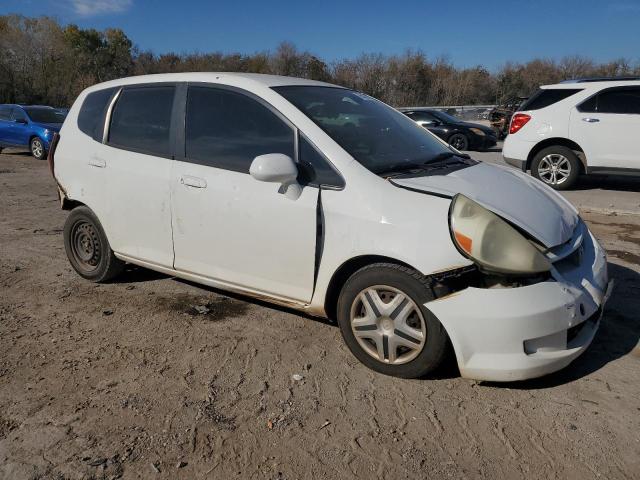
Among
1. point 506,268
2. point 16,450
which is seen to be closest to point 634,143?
point 506,268

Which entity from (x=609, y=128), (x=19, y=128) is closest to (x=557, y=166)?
(x=609, y=128)

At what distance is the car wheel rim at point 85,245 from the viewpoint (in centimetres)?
472

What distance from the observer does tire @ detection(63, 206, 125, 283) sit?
4.64m

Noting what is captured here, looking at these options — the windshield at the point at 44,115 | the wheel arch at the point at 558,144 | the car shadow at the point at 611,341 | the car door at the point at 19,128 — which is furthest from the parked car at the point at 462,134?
the car shadow at the point at 611,341

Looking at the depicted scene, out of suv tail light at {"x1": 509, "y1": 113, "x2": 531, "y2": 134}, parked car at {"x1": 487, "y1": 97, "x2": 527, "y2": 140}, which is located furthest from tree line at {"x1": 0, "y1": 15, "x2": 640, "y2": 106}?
suv tail light at {"x1": 509, "y1": 113, "x2": 531, "y2": 134}

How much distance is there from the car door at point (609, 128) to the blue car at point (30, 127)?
41.9 feet

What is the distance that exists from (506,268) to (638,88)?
25.0 feet

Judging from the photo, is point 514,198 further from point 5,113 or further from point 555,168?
point 5,113

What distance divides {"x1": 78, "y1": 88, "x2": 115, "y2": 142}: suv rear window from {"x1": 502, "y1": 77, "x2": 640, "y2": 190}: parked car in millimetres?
7330

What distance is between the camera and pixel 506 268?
9.17 ft

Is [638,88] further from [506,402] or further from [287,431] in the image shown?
[287,431]

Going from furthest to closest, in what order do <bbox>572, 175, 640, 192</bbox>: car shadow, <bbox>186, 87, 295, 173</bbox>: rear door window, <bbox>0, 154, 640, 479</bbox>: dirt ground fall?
<bbox>572, 175, 640, 192</bbox>: car shadow < <bbox>186, 87, 295, 173</bbox>: rear door window < <bbox>0, 154, 640, 479</bbox>: dirt ground

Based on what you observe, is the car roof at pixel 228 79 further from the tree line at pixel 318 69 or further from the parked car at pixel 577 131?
the tree line at pixel 318 69

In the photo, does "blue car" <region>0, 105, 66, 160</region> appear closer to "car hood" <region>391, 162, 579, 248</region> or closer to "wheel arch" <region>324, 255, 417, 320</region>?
"wheel arch" <region>324, 255, 417, 320</region>
